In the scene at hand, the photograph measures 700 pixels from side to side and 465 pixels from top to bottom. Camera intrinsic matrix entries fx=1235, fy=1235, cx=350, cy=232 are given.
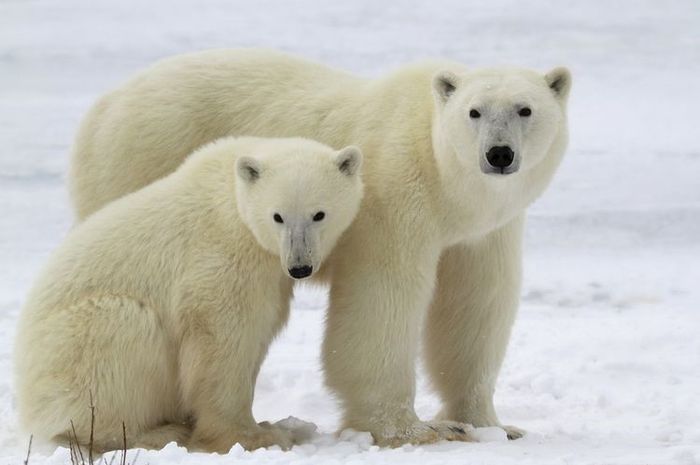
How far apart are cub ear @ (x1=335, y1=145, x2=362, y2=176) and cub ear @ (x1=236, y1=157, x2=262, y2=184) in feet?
1.04

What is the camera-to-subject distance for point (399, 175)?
5.13 meters

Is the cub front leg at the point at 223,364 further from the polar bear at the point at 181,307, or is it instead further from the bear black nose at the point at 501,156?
Result: the bear black nose at the point at 501,156

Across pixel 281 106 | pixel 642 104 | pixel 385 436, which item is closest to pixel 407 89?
pixel 281 106

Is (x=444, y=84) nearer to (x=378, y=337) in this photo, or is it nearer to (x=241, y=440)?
(x=378, y=337)

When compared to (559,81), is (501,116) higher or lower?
lower

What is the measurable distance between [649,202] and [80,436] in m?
6.75

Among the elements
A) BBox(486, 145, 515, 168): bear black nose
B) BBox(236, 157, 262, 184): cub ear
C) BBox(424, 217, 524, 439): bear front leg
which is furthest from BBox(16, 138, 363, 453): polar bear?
BBox(424, 217, 524, 439): bear front leg

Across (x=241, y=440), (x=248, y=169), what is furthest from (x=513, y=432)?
(x=248, y=169)

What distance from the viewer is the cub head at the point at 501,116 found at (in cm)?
470

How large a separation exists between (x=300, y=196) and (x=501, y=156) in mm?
788

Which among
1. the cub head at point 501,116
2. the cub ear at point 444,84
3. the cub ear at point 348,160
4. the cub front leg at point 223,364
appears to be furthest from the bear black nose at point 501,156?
the cub front leg at point 223,364

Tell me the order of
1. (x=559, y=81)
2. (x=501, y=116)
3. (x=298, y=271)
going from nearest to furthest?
(x=298, y=271), (x=501, y=116), (x=559, y=81)

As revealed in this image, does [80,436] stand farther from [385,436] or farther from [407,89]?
[407,89]

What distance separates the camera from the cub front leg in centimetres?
488
